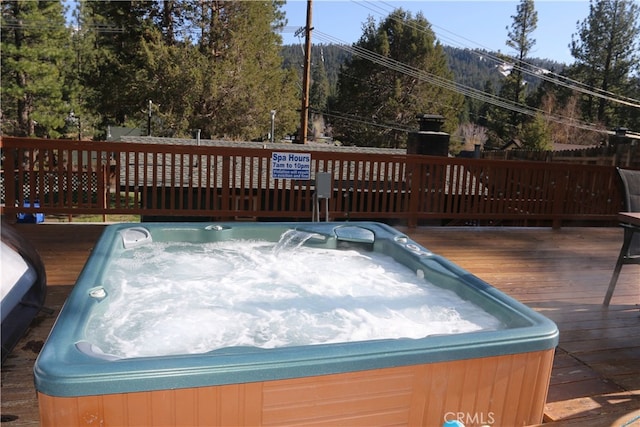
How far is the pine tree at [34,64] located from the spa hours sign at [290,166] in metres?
13.3

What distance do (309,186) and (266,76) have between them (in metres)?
13.6

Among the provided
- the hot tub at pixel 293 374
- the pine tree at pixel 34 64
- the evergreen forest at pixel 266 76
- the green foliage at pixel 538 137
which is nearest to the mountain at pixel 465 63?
the evergreen forest at pixel 266 76

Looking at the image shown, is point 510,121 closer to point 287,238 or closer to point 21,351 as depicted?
point 287,238

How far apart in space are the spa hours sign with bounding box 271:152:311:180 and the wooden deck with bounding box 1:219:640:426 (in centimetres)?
140

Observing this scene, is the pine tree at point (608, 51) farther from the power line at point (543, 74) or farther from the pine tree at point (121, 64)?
the pine tree at point (121, 64)

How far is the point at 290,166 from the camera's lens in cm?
457

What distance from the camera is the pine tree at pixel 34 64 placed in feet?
46.6

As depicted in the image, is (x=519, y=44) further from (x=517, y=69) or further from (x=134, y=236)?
(x=134, y=236)

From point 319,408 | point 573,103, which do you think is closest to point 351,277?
point 319,408

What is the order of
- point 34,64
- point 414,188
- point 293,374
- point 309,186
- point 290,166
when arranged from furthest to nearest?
point 34,64, point 414,188, point 309,186, point 290,166, point 293,374

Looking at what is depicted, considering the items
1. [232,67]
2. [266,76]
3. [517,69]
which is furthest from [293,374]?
[517,69]

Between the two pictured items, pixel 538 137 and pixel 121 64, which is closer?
pixel 121 64

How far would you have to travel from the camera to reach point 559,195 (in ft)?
18.8

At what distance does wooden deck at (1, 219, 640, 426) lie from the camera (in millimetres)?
1895
